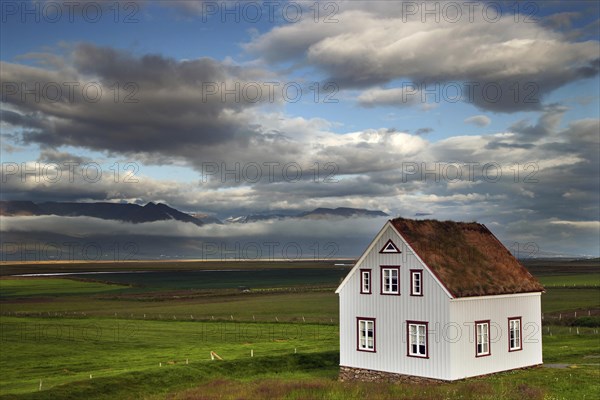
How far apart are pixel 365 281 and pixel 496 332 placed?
9406mm

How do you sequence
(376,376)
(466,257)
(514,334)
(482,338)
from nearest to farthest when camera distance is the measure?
(482,338) < (376,376) < (514,334) < (466,257)

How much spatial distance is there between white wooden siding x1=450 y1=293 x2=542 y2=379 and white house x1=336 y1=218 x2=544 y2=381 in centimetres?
6

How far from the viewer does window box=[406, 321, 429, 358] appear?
42.2 m

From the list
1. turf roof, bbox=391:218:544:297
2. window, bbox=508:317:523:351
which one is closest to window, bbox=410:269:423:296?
turf roof, bbox=391:218:544:297

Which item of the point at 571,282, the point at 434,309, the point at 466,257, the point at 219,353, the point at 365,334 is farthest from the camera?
the point at 571,282

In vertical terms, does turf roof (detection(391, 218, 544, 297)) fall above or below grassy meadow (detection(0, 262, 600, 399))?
above

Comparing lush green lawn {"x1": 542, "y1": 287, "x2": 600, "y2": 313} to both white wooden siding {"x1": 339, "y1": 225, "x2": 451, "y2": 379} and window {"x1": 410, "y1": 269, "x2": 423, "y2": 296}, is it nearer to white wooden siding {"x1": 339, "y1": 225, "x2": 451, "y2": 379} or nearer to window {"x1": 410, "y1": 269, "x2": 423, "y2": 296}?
white wooden siding {"x1": 339, "y1": 225, "x2": 451, "y2": 379}

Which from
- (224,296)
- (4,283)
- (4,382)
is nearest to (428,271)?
(4,382)

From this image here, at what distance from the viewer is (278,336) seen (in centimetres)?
7406

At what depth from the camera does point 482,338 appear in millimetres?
43375

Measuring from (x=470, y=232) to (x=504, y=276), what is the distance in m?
4.68

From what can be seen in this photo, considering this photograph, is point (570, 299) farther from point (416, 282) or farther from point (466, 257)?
point (416, 282)

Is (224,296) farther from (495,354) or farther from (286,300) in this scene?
(495,354)

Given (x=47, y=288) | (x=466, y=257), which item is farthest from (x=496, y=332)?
(x=47, y=288)
